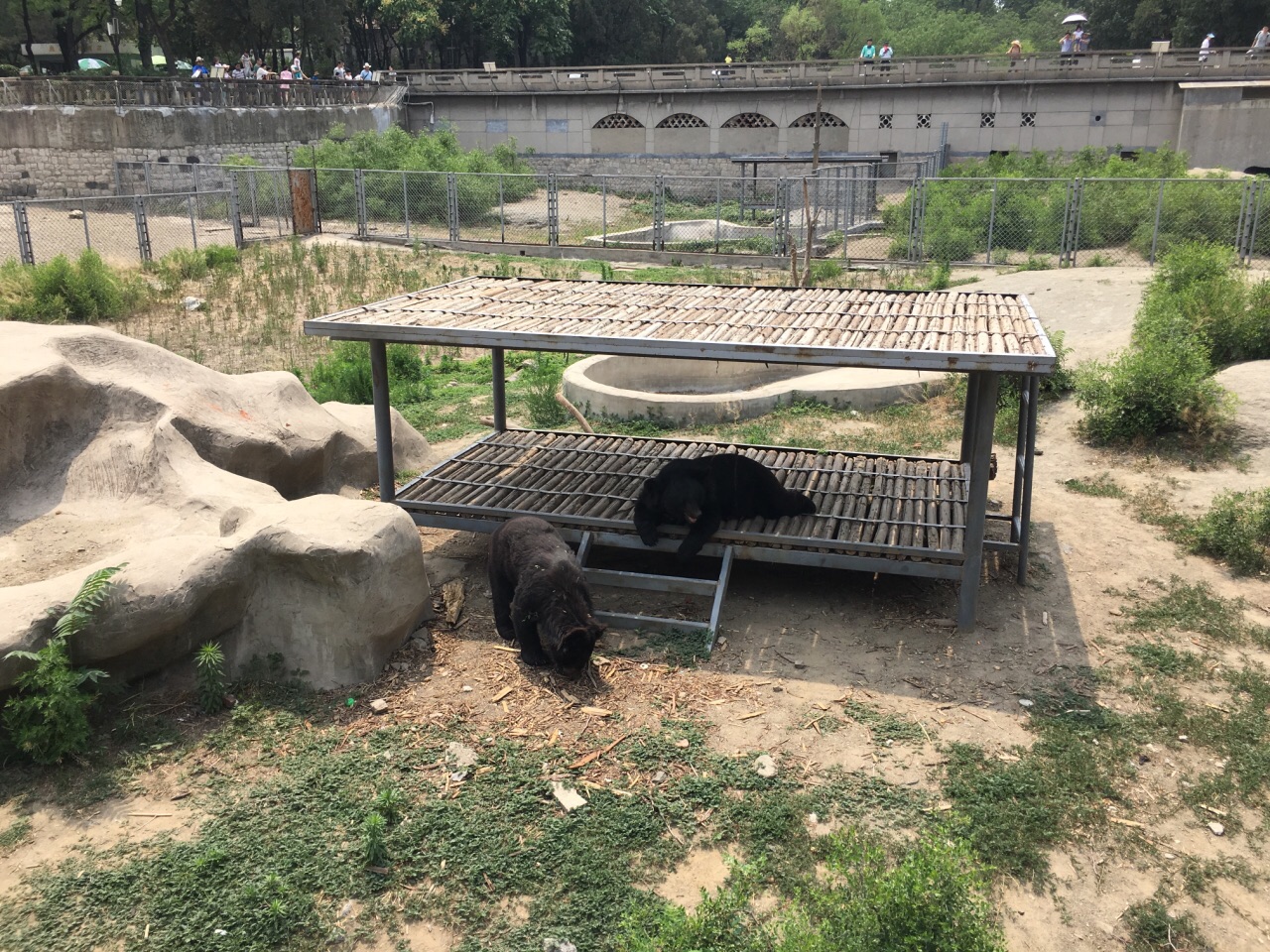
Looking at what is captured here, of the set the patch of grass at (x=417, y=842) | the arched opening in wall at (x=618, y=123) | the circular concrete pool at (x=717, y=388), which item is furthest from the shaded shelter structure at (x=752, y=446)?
the arched opening in wall at (x=618, y=123)

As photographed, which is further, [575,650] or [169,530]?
[169,530]

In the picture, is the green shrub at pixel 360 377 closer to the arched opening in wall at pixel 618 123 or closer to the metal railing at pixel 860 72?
the metal railing at pixel 860 72

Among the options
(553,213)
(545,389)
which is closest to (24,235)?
(553,213)

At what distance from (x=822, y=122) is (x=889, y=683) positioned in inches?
1682

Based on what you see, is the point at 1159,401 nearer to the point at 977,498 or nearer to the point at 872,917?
the point at 977,498

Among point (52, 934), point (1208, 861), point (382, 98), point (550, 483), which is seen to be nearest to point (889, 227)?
point (550, 483)

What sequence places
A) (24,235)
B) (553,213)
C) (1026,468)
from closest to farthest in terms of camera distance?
(1026,468) → (24,235) → (553,213)

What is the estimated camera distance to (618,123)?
48.3 metres

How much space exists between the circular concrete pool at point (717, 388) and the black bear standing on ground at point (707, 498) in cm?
386

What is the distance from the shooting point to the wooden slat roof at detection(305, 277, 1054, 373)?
6773 mm

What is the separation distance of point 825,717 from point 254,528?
3.71 m

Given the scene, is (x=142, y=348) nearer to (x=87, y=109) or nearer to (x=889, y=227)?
(x=889, y=227)

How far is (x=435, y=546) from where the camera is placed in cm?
899

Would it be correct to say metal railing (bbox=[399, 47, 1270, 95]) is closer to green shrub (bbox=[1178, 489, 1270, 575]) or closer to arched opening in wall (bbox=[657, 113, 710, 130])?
arched opening in wall (bbox=[657, 113, 710, 130])
